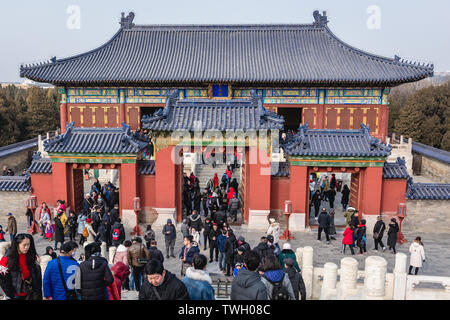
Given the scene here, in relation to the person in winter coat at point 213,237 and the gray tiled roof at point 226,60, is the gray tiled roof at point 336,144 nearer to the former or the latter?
the person in winter coat at point 213,237

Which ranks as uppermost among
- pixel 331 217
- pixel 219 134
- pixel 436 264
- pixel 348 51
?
pixel 348 51

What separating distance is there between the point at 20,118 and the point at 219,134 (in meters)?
37.0

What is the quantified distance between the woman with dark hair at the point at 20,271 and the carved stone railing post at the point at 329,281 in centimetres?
576

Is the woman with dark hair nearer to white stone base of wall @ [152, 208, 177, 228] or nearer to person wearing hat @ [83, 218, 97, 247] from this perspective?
person wearing hat @ [83, 218, 97, 247]

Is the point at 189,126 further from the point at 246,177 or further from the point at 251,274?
the point at 251,274

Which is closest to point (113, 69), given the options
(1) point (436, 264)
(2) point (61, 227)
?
(2) point (61, 227)

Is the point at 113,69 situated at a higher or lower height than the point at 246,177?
higher

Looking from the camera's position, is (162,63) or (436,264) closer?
(436,264)

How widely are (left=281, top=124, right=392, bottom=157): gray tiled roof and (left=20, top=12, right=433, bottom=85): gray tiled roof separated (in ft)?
31.9

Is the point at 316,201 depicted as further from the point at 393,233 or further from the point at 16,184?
the point at 16,184

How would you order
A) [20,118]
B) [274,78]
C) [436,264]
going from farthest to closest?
[20,118]
[274,78]
[436,264]

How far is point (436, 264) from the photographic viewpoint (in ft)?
39.0

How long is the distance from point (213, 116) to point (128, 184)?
4176 millimetres

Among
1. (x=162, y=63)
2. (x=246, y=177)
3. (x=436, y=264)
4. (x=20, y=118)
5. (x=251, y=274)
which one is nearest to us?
(x=251, y=274)
